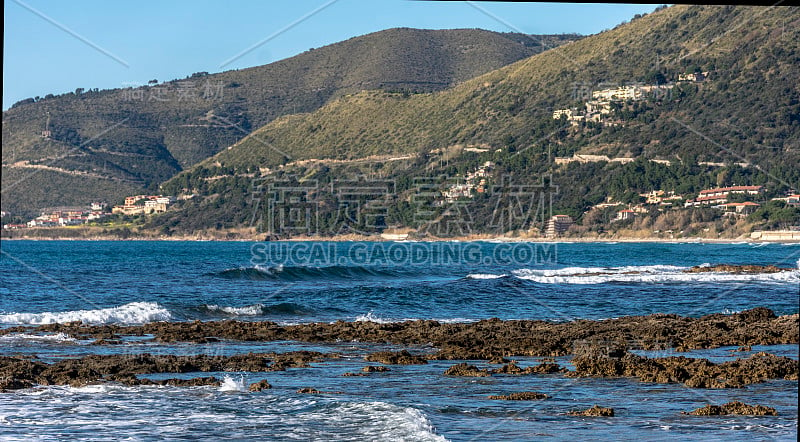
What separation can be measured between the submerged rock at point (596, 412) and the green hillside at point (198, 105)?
133593 millimetres

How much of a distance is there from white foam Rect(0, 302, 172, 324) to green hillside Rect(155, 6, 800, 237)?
8323 cm

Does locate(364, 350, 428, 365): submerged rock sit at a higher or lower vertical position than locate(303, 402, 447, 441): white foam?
lower

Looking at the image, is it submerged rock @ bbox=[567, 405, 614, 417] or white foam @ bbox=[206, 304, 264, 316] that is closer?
submerged rock @ bbox=[567, 405, 614, 417]

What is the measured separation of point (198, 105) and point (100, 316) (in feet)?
546

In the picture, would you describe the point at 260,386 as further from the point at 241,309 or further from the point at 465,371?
the point at 241,309

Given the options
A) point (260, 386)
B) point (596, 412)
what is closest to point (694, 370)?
point (596, 412)

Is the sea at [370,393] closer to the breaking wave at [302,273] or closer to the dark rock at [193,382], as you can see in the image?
the dark rock at [193,382]

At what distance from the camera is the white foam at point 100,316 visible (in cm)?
2334

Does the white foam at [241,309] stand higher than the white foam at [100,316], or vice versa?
the white foam at [100,316]

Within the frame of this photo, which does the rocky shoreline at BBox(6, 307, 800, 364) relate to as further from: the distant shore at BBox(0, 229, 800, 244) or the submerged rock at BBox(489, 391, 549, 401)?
the distant shore at BBox(0, 229, 800, 244)

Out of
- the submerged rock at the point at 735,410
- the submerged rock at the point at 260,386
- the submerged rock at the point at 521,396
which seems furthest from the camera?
the submerged rock at the point at 260,386

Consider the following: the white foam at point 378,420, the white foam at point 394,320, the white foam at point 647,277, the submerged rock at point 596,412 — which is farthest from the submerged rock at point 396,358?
the white foam at point 647,277

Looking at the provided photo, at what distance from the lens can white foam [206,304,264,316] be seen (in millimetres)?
26750

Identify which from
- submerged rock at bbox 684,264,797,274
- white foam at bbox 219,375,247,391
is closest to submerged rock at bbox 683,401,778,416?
white foam at bbox 219,375,247,391
